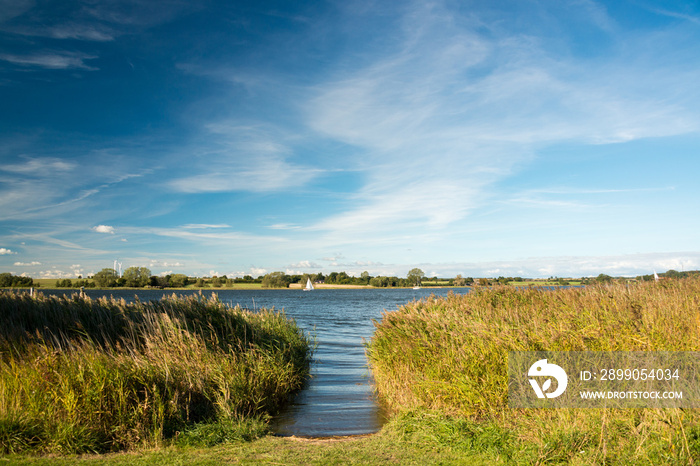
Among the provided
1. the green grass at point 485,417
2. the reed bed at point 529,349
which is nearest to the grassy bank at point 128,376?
the green grass at point 485,417

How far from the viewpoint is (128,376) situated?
941 cm

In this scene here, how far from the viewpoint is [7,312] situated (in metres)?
12.0

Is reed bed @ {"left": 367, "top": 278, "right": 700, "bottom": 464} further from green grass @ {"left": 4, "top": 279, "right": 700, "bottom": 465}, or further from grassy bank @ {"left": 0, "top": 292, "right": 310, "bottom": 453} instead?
grassy bank @ {"left": 0, "top": 292, "right": 310, "bottom": 453}

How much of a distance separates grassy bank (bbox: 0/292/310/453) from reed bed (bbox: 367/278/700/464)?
3903mm

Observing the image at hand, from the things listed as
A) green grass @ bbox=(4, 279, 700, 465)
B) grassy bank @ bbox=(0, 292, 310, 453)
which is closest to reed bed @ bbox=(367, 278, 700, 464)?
green grass @ bbox=(4, 279, 700, 465)

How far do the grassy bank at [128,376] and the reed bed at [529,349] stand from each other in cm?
390

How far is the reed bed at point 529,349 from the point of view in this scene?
20.7 feet

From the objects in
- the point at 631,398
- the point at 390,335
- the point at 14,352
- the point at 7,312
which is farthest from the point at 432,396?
the point at 7,312

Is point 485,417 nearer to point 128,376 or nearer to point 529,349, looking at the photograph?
point 529,349

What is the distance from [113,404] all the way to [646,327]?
35.6 ft

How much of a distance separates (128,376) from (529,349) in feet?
27.5

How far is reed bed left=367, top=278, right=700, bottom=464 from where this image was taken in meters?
6.32

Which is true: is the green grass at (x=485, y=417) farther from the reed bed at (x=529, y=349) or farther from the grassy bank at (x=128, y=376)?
the grassy bank at (x=128, y=376)

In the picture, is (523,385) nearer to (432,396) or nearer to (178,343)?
(432,396)
